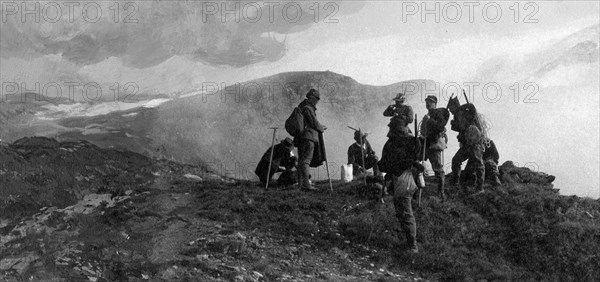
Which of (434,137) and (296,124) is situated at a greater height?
(296,124)

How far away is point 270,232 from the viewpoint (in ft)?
41.1

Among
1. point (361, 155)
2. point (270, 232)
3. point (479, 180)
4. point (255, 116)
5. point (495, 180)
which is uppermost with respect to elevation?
point (255, 116)

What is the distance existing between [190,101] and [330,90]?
2872 centimetres

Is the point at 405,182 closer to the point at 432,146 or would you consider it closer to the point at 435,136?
the point at 432,146

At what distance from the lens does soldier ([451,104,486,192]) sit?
15125 millimetres

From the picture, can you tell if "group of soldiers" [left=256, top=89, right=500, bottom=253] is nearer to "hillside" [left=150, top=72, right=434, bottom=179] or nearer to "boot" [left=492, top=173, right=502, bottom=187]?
"boot" [left=492, top=173, right=502, bottom=187]

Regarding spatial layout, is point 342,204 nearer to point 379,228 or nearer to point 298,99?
point 379,228

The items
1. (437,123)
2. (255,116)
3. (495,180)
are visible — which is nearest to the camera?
(437,123)

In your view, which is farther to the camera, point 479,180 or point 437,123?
point 437,123

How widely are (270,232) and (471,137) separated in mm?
6386

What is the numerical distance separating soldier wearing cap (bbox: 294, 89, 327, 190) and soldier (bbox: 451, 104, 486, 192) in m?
3.96

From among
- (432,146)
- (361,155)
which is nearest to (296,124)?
(432,146)

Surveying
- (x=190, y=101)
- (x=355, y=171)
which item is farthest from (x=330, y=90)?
(x=355, y=171)

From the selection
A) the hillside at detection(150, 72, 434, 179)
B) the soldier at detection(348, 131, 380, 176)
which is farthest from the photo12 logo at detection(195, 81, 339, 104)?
the soldier at detection(348, 131, 380, 176)
